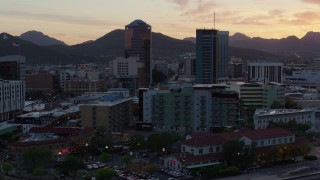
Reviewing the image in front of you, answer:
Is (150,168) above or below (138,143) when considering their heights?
below

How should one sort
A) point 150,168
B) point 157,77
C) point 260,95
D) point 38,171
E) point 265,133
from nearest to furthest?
point 38,171
point 150,168
point 265,133
point 260,95
point 157,77

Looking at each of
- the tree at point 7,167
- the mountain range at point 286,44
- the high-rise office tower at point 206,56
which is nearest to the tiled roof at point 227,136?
the tree at point 7,167

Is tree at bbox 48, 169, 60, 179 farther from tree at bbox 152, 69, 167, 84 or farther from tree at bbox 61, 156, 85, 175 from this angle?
tree at bbox 152, 69, 167, 84

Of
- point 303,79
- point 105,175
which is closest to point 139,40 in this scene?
point 303,79

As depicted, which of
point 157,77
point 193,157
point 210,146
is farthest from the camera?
point 157,77

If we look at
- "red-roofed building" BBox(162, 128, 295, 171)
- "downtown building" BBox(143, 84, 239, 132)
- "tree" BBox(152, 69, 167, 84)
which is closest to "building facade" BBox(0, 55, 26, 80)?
"downtown building" BBox(143, 84, 239, 132)

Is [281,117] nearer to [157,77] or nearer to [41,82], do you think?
[41,82]
